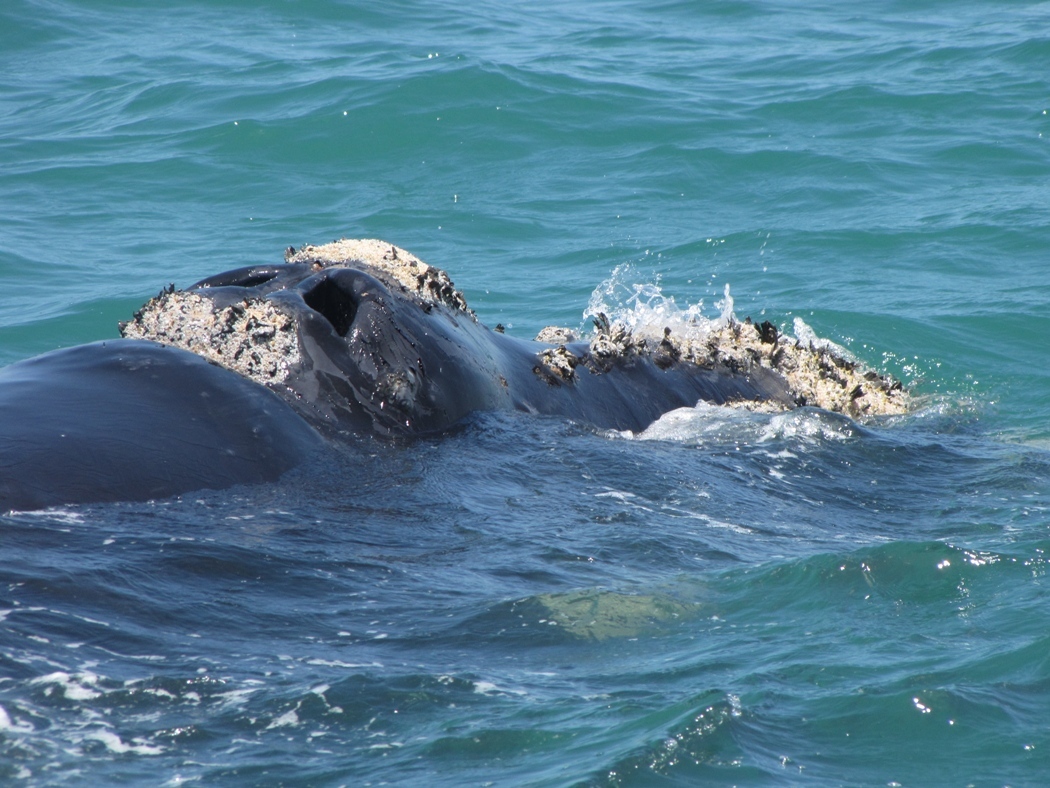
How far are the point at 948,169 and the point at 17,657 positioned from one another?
14.0 metres

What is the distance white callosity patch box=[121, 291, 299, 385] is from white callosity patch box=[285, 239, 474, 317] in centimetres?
61

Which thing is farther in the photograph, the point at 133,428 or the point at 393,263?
the point at 393,263

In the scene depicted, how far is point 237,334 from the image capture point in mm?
5215

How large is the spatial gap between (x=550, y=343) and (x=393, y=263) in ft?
4.54

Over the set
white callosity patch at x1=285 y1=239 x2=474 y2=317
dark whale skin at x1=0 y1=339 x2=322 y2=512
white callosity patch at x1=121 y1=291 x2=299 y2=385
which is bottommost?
dark whale skin at x1=0 y1=339 x2=322 y2=512

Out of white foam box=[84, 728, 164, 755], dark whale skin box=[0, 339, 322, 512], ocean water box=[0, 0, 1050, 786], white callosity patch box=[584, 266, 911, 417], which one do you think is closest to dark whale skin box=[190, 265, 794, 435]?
ocean water box=[0, 0, 1050, 786]

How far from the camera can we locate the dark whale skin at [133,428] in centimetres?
433

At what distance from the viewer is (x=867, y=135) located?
16406 millimetres

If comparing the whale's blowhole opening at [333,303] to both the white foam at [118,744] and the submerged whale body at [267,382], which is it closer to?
the submerged whale body at [267,382]

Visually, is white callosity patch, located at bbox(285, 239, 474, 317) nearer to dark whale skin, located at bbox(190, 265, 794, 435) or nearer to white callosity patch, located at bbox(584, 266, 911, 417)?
dark whale skin, located at bbox(190, 265, 794, 435)

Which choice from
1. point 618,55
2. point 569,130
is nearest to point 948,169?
point 569,130

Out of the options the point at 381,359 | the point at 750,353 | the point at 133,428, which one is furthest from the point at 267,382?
the point at 750,353

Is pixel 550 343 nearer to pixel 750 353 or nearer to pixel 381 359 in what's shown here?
pixel 750 353

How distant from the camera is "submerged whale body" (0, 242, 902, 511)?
14.6 feet
